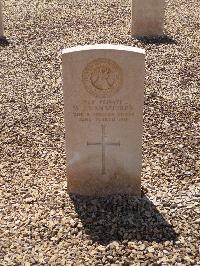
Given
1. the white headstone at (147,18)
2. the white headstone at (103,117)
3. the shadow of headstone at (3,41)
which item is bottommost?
the white headstone at (103,117)

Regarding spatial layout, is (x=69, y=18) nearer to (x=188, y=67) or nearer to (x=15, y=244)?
(x=188, y=67)

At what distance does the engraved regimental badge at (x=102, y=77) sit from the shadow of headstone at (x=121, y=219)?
118 cm

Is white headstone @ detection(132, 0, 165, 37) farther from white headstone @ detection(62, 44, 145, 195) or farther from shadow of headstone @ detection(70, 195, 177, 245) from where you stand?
shadow of headstone @ detection(70, 195, 177, 245)

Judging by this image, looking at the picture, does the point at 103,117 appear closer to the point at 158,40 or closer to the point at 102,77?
the point at 102,77

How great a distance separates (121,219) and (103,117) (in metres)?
1.06

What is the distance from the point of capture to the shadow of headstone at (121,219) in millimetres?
4672

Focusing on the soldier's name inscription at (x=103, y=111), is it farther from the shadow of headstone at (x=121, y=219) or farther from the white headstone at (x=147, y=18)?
the white headstone at (x=147, y=18)

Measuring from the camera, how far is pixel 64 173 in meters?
5.78

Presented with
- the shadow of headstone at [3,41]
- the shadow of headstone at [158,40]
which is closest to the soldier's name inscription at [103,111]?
the shadow of headstone at [158,40]

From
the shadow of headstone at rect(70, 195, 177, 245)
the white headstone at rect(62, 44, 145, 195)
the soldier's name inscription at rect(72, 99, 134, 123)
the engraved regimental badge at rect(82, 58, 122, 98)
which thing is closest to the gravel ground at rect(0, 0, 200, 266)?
the shadow of headstone at rect(70, 195, 177, 245)

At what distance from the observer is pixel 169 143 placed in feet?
21.0

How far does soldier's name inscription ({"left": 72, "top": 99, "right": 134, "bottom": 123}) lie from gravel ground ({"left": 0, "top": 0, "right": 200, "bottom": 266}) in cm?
91

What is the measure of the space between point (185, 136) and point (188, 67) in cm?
269

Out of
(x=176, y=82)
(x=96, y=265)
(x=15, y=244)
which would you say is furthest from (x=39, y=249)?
(x=176, y=82)
